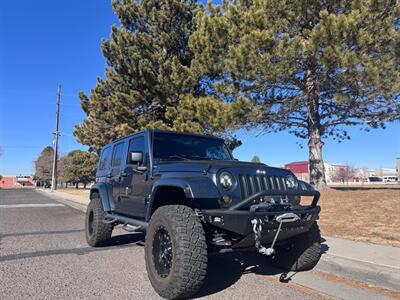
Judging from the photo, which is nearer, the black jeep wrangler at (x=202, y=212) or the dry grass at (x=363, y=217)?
the black jeep wrangler at (x=202, y=212)

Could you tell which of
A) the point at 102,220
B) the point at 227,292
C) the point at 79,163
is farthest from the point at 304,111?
the point at 79,163

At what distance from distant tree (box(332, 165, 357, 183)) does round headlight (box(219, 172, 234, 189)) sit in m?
111

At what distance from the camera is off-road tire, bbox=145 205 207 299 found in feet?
13.5

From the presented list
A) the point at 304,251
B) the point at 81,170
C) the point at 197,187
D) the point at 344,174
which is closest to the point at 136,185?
the point at 197,187

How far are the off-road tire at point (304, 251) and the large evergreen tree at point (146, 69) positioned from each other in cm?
1286

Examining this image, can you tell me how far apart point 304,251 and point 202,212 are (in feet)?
6.60

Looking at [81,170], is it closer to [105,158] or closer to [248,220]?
[105,158]

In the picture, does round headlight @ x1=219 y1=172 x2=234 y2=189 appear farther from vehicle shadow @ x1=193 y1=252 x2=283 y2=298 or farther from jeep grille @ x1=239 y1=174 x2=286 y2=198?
vehicle shadow @ x1=193 y1=252 x2=283 y2=298

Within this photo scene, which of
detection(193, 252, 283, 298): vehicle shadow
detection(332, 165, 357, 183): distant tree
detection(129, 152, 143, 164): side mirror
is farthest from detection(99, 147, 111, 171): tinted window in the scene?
detection(332, 165, 357, 183): distant tree

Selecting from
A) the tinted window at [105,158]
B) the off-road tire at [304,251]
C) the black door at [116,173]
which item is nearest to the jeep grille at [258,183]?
the off-road tire at [304,251]

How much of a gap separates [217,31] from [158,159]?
943 centimetres

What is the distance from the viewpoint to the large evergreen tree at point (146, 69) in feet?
64.0

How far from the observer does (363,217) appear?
9.92 m

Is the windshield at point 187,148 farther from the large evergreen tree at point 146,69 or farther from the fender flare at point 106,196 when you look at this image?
the large evergreen tree at point 146,69
